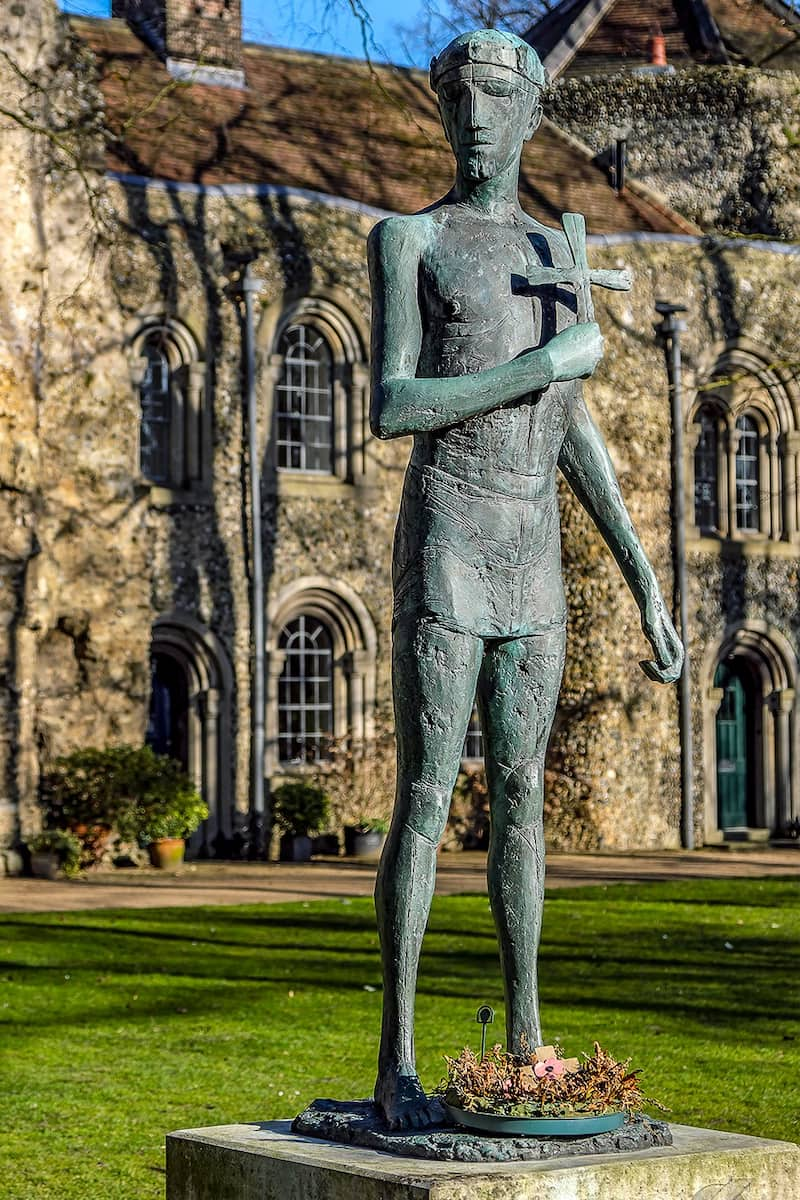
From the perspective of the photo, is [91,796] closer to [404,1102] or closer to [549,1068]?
[404,1102]

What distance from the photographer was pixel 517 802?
5.27 metres

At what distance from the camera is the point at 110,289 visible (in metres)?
22.0

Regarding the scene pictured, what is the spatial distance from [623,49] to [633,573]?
27.7m

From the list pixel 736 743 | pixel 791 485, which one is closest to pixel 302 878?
pixel 736 743

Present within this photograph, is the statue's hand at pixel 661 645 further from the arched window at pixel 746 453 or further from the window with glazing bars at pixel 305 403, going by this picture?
the arched window at pixel 746 453

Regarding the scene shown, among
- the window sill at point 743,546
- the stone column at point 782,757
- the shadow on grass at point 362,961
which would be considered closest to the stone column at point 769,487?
the window sill at point 743,546

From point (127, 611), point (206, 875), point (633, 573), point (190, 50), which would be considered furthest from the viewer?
point (190, 50)

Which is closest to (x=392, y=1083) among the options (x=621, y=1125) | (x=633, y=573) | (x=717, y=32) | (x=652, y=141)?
(x=621, y=1125)

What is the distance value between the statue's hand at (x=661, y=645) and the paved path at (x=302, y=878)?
11.7 metres

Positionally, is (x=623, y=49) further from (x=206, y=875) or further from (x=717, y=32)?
(x=206, y=875)

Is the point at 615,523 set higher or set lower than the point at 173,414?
lower

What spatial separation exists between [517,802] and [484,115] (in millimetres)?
1807

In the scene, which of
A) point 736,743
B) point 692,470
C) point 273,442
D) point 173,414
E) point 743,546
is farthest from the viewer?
point 736,743

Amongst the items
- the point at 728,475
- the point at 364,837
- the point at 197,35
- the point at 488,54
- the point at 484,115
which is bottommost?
the point at 364,837
